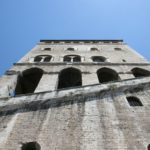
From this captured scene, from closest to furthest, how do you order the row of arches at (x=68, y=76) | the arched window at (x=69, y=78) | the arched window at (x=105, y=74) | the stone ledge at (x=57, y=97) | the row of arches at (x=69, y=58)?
1. the stone ledge at (x=57, y=97)
2. the row of arches at (x=68, y=76)
3. the arched window at (x=105, y=74)
4. the arched window at (x=69, y=78)
5. the row of arches at (x=69, y=58)

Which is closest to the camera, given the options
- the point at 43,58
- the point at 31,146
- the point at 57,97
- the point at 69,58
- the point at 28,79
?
the point at 31,146

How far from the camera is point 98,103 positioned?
293 inches

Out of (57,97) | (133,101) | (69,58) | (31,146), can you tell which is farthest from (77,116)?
(69,58)

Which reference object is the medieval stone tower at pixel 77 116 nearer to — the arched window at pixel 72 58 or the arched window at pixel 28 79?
the arched window at pixel 28 79

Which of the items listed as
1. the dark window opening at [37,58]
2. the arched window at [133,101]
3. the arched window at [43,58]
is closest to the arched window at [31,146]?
the arched window at [133,101]

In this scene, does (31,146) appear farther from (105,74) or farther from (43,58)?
(43,58)

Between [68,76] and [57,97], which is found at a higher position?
[68,76]

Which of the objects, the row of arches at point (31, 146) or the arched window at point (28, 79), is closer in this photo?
the row of arches at point (31, 146)

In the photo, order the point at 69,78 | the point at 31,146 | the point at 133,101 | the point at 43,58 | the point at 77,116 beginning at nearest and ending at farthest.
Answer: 1. the point at 31,146
2. the point at 77,116
3. the point at 133,101
4. the point at 69,78
5. the point at 43,58

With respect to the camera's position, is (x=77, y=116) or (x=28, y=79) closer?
(x=77, y=116)

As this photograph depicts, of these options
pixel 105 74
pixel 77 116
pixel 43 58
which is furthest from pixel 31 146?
pixel 43 58

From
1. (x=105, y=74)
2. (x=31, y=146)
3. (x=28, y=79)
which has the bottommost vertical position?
(x=31, y=146)

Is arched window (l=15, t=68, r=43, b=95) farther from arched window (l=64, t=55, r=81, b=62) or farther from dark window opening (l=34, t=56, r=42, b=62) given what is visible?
arched window (l=64, t=55, r=81, b=62)

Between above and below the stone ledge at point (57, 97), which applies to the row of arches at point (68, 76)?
above
